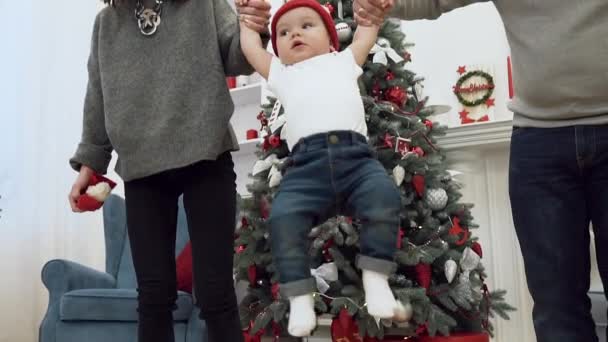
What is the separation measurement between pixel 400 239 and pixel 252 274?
710 mm

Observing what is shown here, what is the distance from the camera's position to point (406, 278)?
2494mm

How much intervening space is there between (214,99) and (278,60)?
206mm

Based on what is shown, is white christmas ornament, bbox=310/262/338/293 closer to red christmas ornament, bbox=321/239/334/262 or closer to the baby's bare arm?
red christmas ornament, bbox=321/239/334/262

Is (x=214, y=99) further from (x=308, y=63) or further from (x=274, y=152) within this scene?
(x=274, y=152)

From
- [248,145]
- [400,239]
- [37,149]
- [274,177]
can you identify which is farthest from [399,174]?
[37,149]

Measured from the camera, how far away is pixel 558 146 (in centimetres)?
127

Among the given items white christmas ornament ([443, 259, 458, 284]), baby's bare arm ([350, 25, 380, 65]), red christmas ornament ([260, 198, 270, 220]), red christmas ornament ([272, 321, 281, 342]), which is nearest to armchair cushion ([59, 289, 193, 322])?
red christmas ornament ([272, 321, 281, 342])

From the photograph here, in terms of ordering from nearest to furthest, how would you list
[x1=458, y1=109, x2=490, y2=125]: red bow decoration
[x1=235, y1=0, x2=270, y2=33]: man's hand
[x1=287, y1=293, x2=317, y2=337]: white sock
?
[x1=287, y1=293, x2=317, y2=337]: white sock < [x1=235, y1=0, x2=270, y2=33]: man's hand < [x1=458, y1=109, x2=490, y2=125]: red bow decoration

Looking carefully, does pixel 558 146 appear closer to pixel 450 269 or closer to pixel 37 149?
pixel 450 269

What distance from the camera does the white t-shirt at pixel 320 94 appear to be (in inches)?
46.1

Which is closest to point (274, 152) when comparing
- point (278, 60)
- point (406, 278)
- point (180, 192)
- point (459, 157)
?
point (406, 278)

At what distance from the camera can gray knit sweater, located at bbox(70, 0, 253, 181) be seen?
136 centimetres

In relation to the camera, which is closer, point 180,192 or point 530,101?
point 530,101

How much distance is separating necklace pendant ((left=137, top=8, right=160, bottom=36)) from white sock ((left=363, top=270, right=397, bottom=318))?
80 cm
